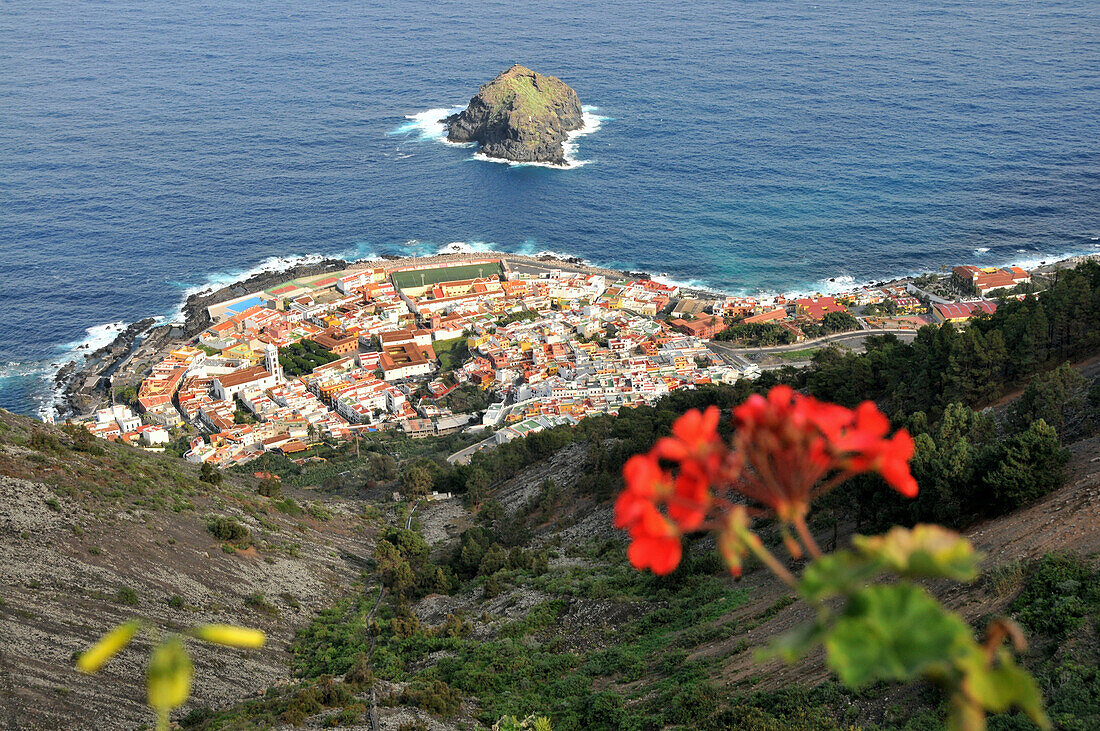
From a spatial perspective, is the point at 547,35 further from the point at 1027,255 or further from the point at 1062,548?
the point at 1062,548

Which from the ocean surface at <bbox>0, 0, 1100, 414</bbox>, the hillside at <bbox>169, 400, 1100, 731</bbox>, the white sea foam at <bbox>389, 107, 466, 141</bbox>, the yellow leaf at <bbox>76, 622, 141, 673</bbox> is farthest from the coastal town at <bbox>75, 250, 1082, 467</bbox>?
the yellow leaf at <bbox>76, 622, 141, 673</bbox>

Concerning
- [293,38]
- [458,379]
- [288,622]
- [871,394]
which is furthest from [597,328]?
[293,38]

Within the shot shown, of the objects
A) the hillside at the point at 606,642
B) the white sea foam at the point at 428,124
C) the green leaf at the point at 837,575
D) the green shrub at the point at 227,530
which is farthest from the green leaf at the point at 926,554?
the white sea foam at the point at 428,124

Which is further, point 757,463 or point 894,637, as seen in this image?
point 757,463

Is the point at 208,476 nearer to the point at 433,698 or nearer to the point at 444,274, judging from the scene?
the point at 433,698

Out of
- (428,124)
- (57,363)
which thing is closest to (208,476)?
(57,363)

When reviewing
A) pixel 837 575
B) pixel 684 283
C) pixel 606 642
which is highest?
pixel 837 575

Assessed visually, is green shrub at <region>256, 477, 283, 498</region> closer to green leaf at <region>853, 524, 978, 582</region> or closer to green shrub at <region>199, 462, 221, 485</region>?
green shrub at <region>199, 462, 221, 485</region>
